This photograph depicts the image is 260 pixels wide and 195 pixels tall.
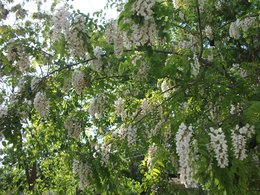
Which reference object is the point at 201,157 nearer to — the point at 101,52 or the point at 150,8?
the point at 150,8

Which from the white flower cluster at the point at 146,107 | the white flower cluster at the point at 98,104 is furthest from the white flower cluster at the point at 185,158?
the white flower cluster at the point at 98,104

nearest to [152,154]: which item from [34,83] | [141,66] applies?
[141,66]

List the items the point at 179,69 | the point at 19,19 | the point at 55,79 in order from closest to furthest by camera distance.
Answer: the point at 179,69 → the point at 55,79 → the point at 19,19

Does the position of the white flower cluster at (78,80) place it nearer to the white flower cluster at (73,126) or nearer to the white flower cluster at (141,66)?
the white flower cluster at (141,66)

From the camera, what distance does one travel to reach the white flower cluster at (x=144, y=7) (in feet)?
11.5

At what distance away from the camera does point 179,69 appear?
5.15 m

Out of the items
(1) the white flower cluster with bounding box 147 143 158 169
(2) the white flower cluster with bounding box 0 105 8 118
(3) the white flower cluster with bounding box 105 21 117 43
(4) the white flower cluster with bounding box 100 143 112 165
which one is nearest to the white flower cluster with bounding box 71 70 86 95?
(3) the white flower cluster with bounding box 105 21 117 43

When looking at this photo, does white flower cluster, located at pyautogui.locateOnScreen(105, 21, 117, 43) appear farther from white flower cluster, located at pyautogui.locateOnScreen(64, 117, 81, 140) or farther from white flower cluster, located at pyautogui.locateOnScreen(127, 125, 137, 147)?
white flower cluster, located at pyautogui.locateOnScreen(64, 117, 81, 140)

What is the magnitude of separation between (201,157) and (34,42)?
314 cm

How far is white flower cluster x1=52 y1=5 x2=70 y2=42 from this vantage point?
15.3 feet

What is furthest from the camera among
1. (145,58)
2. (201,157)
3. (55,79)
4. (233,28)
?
(233,28)

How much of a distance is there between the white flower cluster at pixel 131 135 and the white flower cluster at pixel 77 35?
110 cm

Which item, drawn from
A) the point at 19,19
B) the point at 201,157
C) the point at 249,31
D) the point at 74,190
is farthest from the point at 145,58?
the point at 19,19

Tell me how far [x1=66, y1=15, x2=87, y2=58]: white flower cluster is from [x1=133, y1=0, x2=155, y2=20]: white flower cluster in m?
1.16
